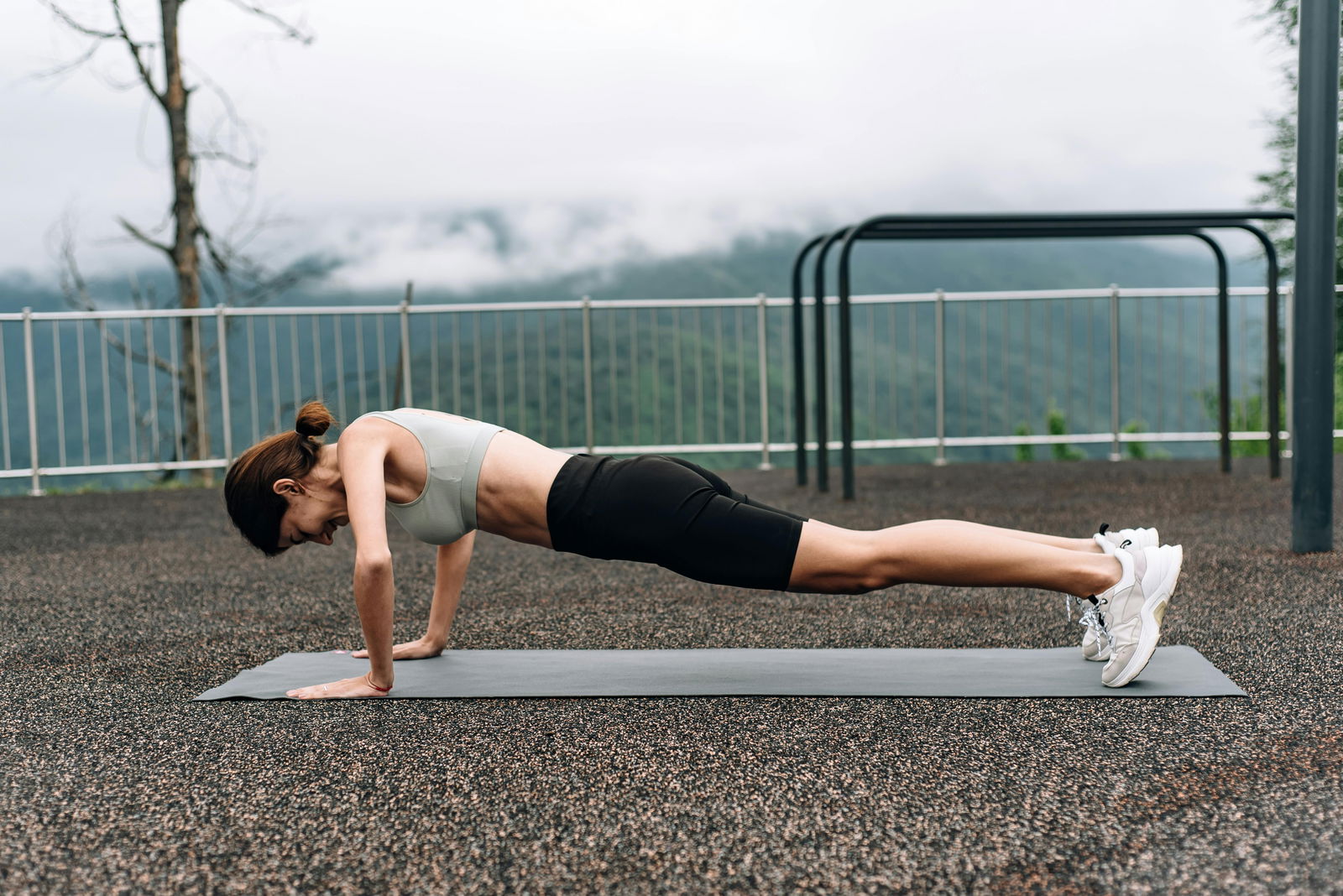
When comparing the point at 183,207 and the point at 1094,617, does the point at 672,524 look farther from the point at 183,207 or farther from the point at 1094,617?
the point at 183,207

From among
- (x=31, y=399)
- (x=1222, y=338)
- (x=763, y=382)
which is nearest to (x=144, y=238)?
(x=31, y=399)

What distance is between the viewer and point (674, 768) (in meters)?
1.81

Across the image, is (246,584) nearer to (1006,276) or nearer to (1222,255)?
(1222,255)

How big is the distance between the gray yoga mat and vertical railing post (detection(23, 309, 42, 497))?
18.9 feet

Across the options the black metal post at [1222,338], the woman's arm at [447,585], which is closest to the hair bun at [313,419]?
the woman's arm at [447,585]

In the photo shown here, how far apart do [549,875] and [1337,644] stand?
6.73 ft

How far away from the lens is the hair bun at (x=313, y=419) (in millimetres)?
2322

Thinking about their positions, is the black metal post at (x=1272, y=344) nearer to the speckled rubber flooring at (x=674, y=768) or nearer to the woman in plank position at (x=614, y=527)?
the speckled rubber flooring at (x=674, y=768)

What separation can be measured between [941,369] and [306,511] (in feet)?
20.9

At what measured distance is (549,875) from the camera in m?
1.42

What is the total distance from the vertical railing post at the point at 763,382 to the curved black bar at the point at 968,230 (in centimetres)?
204

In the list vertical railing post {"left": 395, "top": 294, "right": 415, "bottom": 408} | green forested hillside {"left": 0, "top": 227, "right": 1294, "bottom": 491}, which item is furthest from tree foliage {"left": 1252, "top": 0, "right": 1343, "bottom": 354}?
vertical railing post {"left": 395, "top": 294, "right": 415, "bottom": 408}

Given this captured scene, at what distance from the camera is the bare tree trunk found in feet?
31.5

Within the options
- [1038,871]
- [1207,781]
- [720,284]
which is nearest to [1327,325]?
[1207,781]
